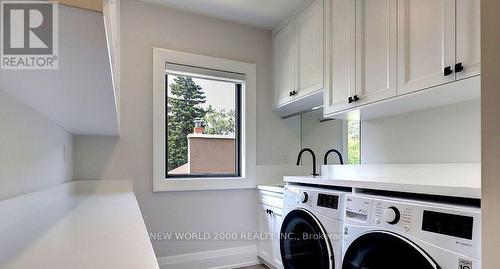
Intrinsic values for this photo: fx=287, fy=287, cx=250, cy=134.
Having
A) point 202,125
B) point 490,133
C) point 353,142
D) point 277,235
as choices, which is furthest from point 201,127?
point 490,133

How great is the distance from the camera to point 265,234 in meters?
2.69

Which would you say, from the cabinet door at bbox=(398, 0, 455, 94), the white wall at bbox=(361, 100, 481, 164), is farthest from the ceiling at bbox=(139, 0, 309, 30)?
the white wall at bbox=(361, 100, 481, 164)

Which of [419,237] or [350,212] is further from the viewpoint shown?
[350,212]

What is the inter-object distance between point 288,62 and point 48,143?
6.66ft

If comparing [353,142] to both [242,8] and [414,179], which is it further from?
[242,8]

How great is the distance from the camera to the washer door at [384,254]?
3.67 ft

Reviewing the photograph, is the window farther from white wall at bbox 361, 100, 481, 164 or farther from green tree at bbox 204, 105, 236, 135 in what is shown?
white wall at bbox 361, 100, 481, 164

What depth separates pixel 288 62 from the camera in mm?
2752

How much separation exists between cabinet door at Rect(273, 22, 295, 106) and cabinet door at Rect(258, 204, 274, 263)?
1078 mm

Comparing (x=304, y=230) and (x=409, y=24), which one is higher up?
(x=409, y=24)

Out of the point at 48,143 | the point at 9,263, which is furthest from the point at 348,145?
the point at 9,263

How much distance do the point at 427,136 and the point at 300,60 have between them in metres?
1.19

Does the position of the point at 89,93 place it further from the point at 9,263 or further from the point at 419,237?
the point at 419,237

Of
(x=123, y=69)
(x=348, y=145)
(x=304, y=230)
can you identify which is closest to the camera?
(x=304, y=230)
